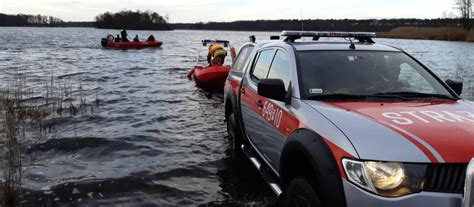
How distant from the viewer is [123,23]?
131625mm

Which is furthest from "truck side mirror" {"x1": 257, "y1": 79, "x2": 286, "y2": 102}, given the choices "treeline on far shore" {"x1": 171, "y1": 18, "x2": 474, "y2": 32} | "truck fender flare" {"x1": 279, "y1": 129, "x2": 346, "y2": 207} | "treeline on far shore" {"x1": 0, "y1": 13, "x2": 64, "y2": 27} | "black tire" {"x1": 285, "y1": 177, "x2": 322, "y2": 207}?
"treeline on far shore" {"x1": 0, "y1": 13, "x2": 64, "y2": 27}

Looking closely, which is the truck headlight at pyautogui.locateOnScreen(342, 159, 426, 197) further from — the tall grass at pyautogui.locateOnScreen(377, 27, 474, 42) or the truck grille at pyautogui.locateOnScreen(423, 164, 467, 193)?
the tall grass at pyautogui.locateOnScreen(377, 27, 474, 42)

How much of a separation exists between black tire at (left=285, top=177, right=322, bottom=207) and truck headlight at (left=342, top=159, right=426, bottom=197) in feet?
1.54

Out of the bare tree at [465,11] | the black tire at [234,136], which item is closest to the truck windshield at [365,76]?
the black tire at [234,136]

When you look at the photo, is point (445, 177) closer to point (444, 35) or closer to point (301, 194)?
point (301, 194)

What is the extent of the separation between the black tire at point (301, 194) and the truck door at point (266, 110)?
606mm

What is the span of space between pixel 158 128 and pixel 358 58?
230 inches

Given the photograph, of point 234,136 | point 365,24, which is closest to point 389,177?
point 234,136

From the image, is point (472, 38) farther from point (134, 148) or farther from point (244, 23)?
point (244, 23)

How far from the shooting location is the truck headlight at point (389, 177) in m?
2.83

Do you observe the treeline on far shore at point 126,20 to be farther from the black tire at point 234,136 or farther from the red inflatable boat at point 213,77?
the black tire at point 234,136

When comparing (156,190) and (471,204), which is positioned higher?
(471,204)

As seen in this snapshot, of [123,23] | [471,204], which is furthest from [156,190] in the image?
[123,23]

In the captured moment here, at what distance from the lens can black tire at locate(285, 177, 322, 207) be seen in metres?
3.35
